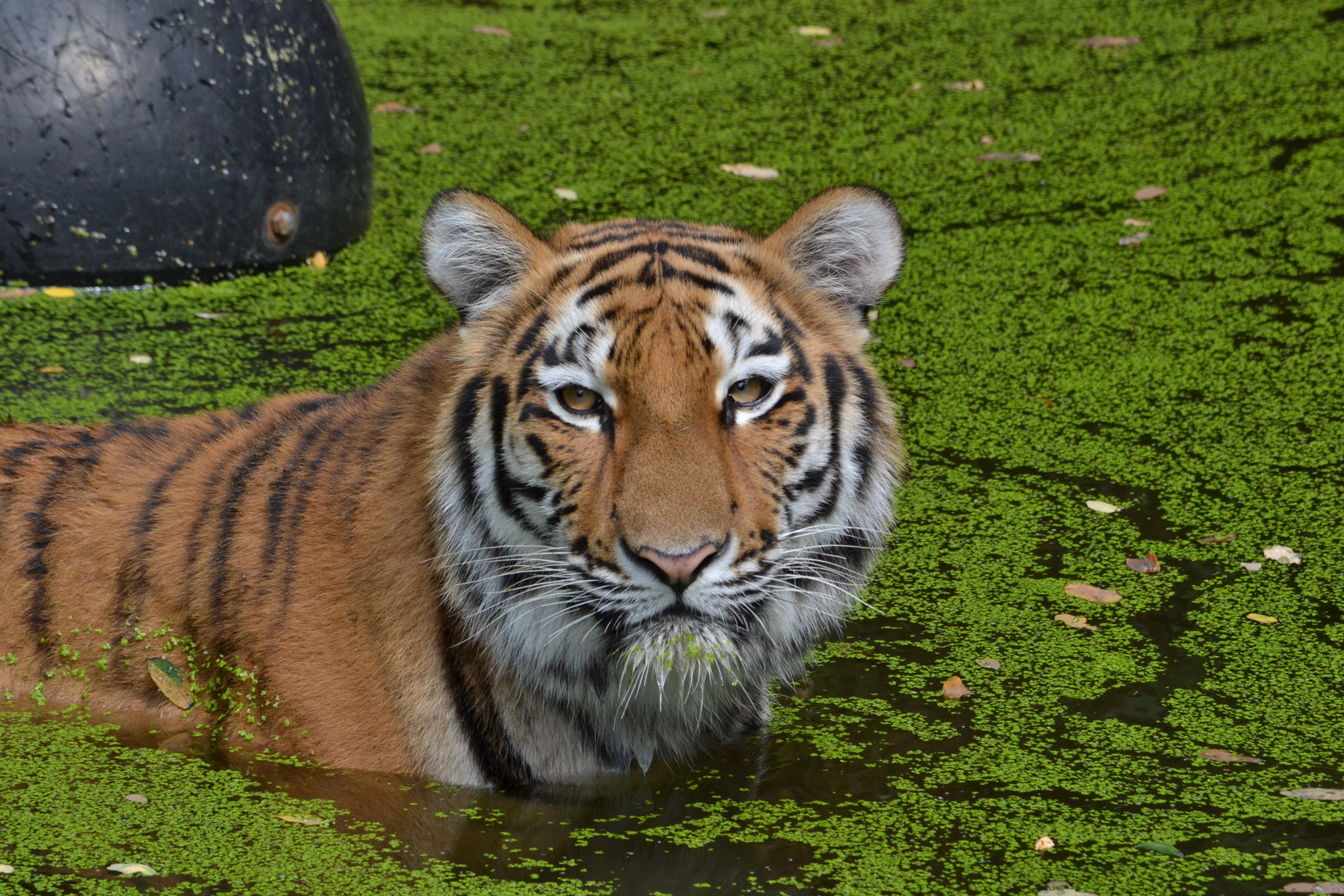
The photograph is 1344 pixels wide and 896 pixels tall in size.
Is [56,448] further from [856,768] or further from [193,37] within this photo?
[193,37]

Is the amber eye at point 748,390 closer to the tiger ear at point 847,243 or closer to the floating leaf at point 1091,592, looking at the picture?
the tiger ear at point 847,243

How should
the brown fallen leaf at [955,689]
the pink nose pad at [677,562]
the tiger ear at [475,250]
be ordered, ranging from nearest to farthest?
the pink nose pad at [677,562] → the tiger ear at [475,250] → the brown fallen leaf at [955,689]

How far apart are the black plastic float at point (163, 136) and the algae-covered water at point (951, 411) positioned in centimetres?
17

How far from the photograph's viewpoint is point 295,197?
15.2ft

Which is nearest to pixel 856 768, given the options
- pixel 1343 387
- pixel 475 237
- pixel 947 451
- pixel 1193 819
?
pixel 1193 819

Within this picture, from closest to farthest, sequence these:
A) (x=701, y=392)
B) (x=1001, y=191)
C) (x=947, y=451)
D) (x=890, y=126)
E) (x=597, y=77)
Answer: (x=701, y=392) → (x=947, y=451) → (x=1001, y=191) → (x=890, y=126) → (x=597, y=77)

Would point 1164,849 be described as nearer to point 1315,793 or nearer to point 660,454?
point 1315,793

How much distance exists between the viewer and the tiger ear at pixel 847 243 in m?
2.40

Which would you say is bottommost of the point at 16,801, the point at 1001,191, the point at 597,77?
the point at 16,801

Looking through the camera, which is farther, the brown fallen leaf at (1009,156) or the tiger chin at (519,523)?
the brown fallen leaf at (1009,156)

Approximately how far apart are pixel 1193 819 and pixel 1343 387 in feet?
6.61

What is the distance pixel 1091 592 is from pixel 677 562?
4.84 ft

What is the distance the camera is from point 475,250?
239 centimetres

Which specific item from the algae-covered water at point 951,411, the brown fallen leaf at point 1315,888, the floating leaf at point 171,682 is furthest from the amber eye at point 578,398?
the brown fallen leaf at point 1315,888
